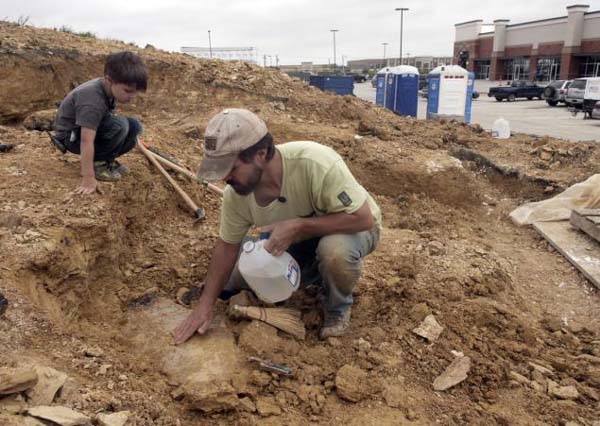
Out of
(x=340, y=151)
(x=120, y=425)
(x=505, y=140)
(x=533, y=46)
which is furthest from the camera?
(x=533, y=46)

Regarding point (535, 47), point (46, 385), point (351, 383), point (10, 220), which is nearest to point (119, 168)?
point (10, 220)

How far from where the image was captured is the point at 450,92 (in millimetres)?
11594

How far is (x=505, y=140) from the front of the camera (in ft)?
27.5

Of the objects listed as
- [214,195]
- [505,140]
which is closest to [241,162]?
[214,195]

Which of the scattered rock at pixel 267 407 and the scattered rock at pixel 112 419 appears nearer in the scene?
the scattered rock at pixel 112 419

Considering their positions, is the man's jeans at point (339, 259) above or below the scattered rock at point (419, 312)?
above

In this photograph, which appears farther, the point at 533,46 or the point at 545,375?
the point at 533,46

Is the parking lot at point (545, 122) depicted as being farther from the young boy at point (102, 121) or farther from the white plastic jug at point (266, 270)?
the white plastic jug at point (266, 270)

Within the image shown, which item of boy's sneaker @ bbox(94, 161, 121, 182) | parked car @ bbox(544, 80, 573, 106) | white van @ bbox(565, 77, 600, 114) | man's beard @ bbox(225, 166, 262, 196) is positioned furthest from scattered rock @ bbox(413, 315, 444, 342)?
parked car @ bbox(544, 80, 573, 106)

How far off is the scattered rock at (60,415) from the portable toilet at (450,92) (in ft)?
36.6

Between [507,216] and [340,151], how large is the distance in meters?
2.12

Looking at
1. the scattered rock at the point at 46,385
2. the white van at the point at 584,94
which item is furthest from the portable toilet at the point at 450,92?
the scattered rock at the point at 46,385

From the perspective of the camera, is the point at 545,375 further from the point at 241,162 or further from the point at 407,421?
the point at 241,162

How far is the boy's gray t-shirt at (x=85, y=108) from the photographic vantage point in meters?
3.46
